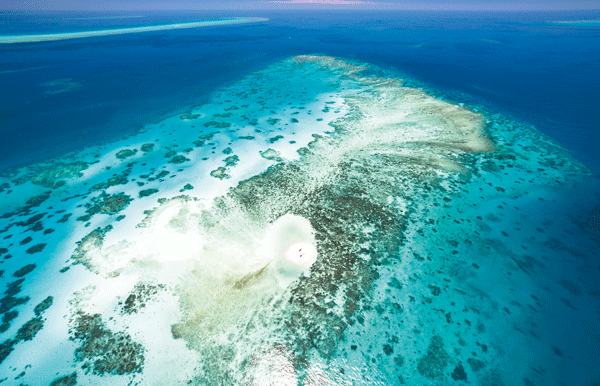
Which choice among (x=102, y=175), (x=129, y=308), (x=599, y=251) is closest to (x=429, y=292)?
(x=599, y=251)

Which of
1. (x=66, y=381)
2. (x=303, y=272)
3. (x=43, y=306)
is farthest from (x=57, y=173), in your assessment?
(x=303, y=272)

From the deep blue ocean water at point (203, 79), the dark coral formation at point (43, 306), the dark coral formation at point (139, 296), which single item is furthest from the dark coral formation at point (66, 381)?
the deep blue ocean water at point (203, 79)

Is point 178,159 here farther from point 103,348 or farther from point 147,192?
point 103,348

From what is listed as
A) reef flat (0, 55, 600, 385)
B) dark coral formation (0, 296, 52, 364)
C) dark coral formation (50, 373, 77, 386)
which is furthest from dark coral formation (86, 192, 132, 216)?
dark coral formation (50, 373, 77, 386)

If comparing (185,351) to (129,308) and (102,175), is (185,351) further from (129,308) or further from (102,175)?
(102,175)

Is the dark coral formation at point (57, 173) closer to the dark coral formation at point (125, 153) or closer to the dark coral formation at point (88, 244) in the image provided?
the dark coral formation at point (125, 153)

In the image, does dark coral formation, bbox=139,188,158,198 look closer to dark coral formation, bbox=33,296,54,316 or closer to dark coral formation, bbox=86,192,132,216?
dark coral formation, bbox=86,192,132,216
